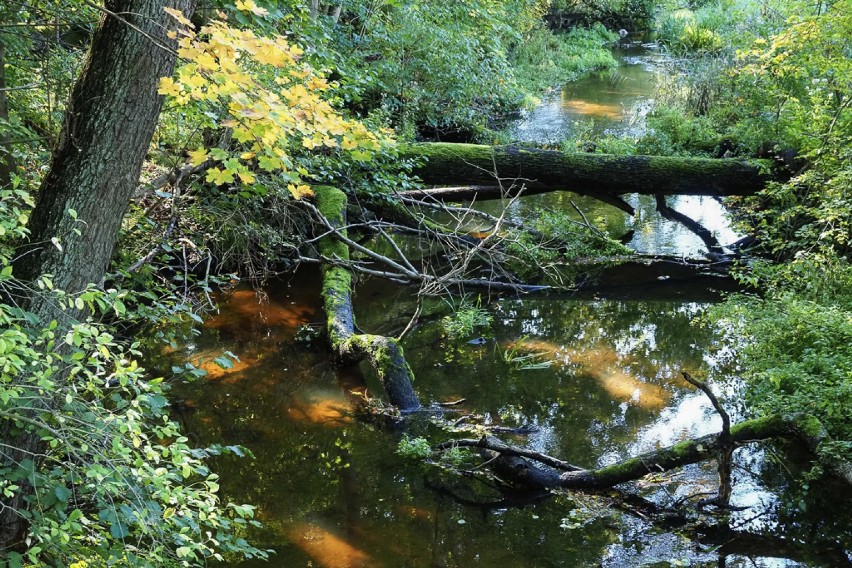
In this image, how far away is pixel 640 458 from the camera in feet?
15.6

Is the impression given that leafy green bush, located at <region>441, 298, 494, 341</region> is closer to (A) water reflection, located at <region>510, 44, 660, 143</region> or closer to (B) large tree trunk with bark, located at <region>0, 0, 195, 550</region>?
(B) large tree trunk with bark, located at <region>0, 0, 195, 550</region>

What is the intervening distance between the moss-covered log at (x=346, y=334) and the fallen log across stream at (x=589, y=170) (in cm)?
180

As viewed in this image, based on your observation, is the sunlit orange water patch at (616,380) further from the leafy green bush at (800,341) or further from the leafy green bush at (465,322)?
the leafy green bush at (465,322)

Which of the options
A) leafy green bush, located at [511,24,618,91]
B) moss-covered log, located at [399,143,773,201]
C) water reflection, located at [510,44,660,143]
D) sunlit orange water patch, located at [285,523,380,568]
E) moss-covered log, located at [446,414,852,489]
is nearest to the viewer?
sunlit orange water patch, located at [285,523,380,568]

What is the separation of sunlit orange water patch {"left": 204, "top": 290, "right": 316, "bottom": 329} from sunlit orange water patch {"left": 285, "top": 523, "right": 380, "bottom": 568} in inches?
129

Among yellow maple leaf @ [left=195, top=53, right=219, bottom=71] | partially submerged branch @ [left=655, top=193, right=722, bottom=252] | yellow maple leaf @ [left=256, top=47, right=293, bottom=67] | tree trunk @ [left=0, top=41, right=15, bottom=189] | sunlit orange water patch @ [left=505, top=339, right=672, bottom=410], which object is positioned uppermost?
yellow maple leaf @ [left=256, top=47, right=293, bottom=67]

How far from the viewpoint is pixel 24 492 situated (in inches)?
123

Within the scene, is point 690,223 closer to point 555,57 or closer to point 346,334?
point 346,334

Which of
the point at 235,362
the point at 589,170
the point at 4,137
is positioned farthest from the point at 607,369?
the point at 4,137

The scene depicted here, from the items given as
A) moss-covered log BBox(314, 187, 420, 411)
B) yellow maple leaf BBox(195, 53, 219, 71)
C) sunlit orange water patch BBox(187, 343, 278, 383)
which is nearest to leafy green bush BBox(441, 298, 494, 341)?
moss-covered log BBox(314, 187, 420, 411)

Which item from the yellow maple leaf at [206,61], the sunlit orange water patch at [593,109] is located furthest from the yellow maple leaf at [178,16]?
the sunlit orange water patch at [593,109]

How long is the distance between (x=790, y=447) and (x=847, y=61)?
4994 mm

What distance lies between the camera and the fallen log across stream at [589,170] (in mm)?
9602

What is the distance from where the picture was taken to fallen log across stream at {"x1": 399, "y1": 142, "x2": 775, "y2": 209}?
31.5 feet
